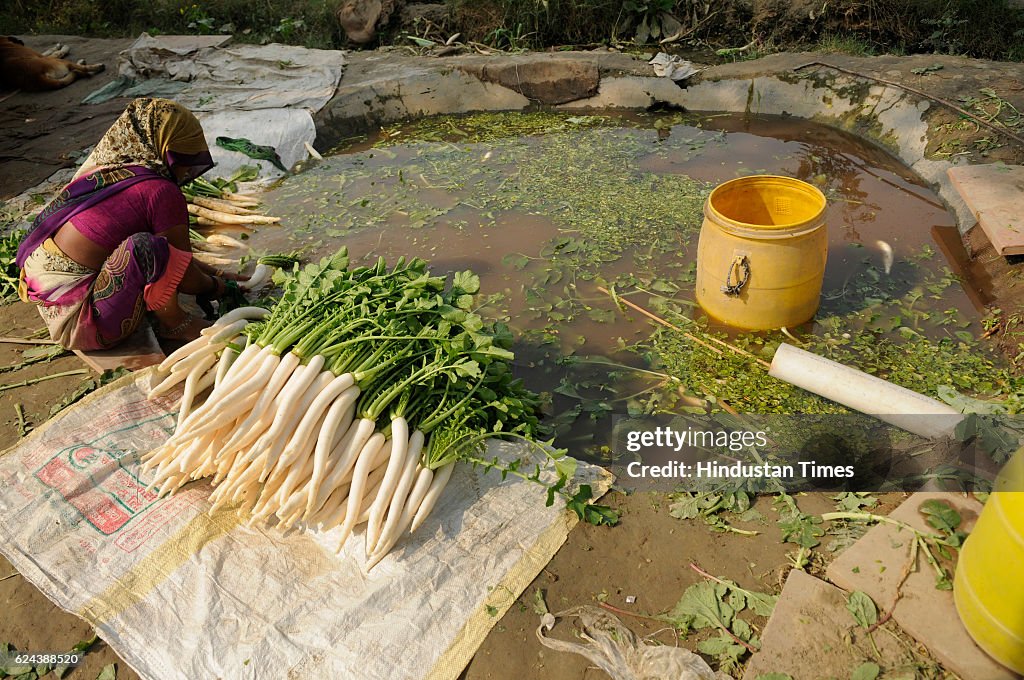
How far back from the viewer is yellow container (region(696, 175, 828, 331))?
11.6 ft

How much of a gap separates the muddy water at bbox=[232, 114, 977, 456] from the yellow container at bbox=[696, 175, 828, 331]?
377mm

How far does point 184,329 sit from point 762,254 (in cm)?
337

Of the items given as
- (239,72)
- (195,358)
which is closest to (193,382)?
(195,358)

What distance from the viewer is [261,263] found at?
4766mm

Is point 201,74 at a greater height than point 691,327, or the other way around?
point 201,74

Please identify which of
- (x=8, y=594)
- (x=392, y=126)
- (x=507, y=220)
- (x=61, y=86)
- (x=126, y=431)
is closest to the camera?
(x=8, y=594)

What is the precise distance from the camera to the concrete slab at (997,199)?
4047 mm

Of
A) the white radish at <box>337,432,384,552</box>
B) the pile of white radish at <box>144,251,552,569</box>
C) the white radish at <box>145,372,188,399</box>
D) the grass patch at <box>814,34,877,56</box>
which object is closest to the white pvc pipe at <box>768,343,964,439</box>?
the pile of white radish at <box>144,251,552,569</box>

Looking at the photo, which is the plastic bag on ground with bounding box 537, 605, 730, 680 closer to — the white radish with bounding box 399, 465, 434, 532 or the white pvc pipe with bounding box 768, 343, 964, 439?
the white radish with bounding box 399, 465, 434, 532

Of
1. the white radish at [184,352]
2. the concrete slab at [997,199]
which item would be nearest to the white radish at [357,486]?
the white radish at [184,352]

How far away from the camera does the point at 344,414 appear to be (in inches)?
108

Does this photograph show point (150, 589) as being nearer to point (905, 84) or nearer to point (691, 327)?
point (691, 327)

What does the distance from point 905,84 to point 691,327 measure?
403 cm

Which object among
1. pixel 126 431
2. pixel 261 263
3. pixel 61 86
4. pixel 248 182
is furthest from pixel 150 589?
pixel 61 86
